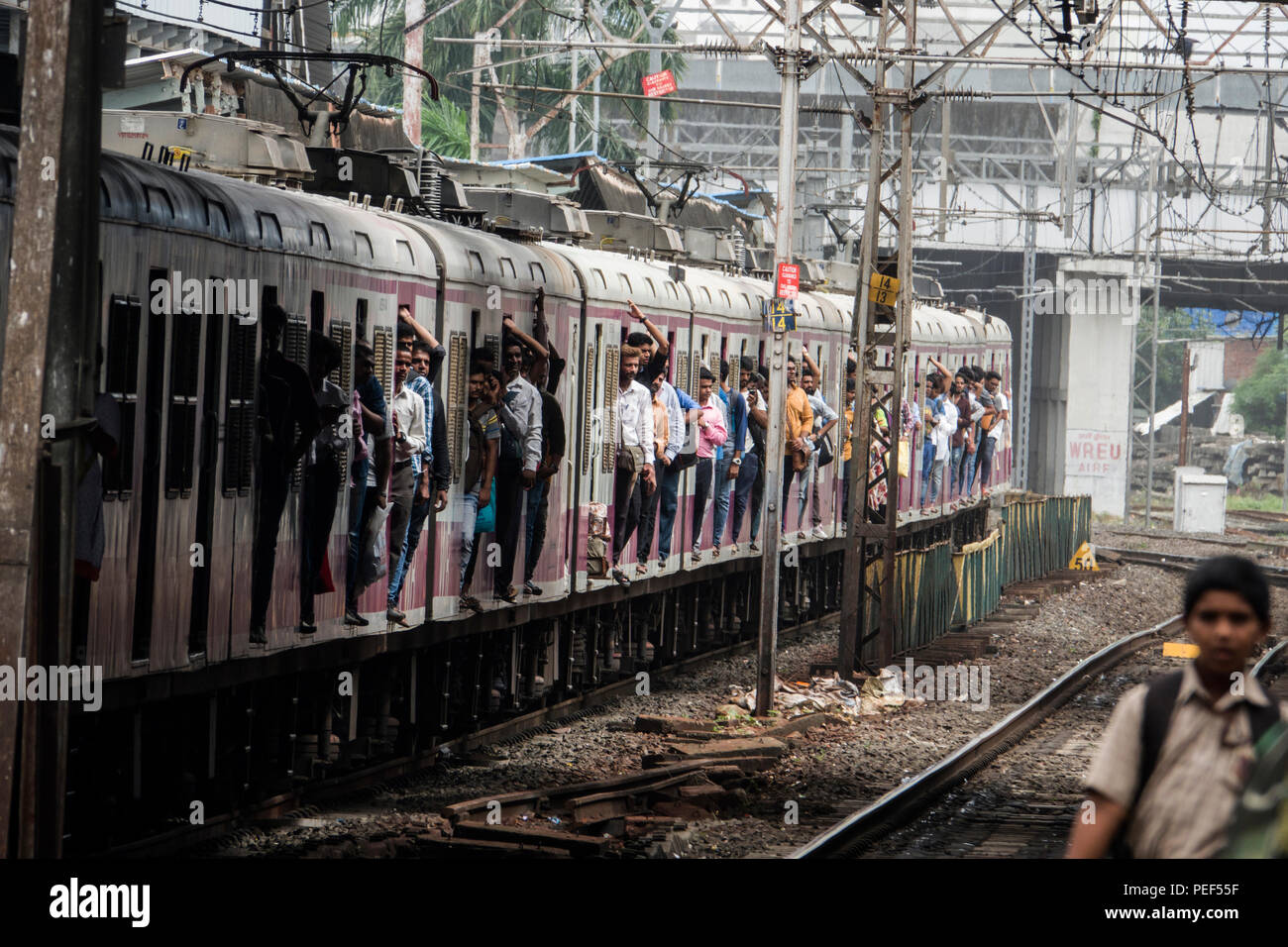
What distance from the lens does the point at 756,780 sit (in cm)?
1464

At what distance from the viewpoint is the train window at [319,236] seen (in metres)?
11.8

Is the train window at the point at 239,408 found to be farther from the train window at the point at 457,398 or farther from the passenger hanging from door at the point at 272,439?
the train window at the point at 457,398

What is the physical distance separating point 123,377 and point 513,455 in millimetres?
6170

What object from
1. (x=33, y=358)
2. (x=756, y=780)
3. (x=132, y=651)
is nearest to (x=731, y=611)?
(x=756, y=780)

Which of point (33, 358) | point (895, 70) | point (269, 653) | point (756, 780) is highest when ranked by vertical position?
point (895, 70)

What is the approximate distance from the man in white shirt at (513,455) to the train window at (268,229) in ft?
13.1

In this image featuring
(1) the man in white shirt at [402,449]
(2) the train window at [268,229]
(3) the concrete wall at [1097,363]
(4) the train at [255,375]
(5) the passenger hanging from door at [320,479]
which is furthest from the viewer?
(3) the concrete wall at [1097,363]

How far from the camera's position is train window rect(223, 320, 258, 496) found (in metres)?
10.7

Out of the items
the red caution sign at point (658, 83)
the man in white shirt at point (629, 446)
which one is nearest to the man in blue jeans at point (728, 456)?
Answer: the man in white shirt at point (629, 446)

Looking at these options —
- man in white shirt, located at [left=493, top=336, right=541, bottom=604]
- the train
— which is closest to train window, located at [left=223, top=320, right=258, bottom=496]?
the train

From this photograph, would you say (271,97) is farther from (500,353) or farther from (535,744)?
(535,744)

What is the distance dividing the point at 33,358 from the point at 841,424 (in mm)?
19411

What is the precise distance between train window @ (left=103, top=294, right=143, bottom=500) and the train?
0.5 inches

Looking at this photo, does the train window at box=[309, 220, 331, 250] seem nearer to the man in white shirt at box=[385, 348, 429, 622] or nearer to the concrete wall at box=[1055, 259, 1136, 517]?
the man in white shirt at box=[385, 348, 429, 622]
